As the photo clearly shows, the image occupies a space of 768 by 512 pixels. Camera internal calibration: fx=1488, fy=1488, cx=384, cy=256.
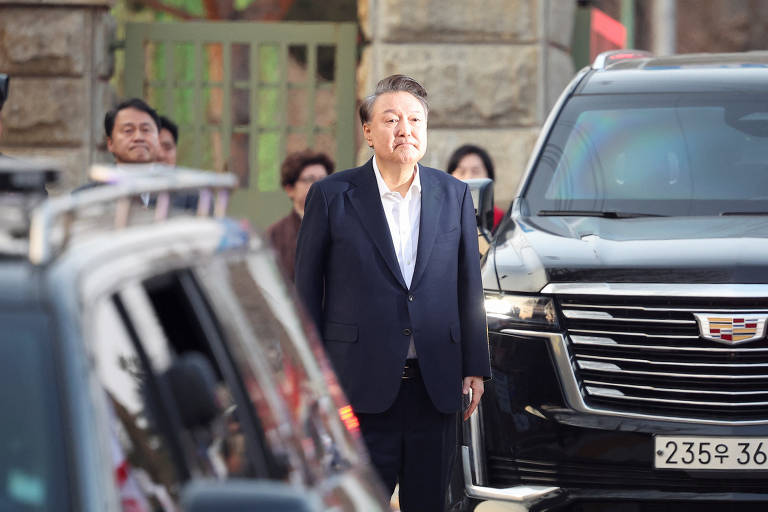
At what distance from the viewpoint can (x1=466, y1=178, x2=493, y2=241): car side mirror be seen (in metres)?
5.96

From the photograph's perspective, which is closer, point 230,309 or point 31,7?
point 230,309

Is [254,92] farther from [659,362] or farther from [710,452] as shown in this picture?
[710,452]

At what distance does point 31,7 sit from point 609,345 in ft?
19.5

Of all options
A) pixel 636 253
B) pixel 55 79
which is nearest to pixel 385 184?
pixel 636 253

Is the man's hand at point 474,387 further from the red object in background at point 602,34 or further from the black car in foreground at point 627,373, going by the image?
the red object in background at point 602,34

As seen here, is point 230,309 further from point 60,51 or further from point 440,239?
point 60,51

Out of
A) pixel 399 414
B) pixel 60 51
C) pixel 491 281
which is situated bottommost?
pixel 399 414

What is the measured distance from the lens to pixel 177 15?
11.7m

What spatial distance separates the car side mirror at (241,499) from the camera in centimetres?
172

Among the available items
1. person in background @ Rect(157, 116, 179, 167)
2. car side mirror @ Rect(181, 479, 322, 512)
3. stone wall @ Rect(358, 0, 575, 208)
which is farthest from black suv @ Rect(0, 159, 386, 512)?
stone wall @ Rect(358, 0, 575, 208)

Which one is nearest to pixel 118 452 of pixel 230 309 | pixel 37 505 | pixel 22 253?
pixel 37 505

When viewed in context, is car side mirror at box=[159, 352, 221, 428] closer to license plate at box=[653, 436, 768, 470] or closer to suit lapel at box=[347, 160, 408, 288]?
suit lapel at box=[347, 160, 408, 288]

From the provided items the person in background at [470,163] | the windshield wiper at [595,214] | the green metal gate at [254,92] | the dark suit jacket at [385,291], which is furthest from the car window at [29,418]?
the green metal gate at [254,92]

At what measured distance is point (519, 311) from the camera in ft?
16.7
